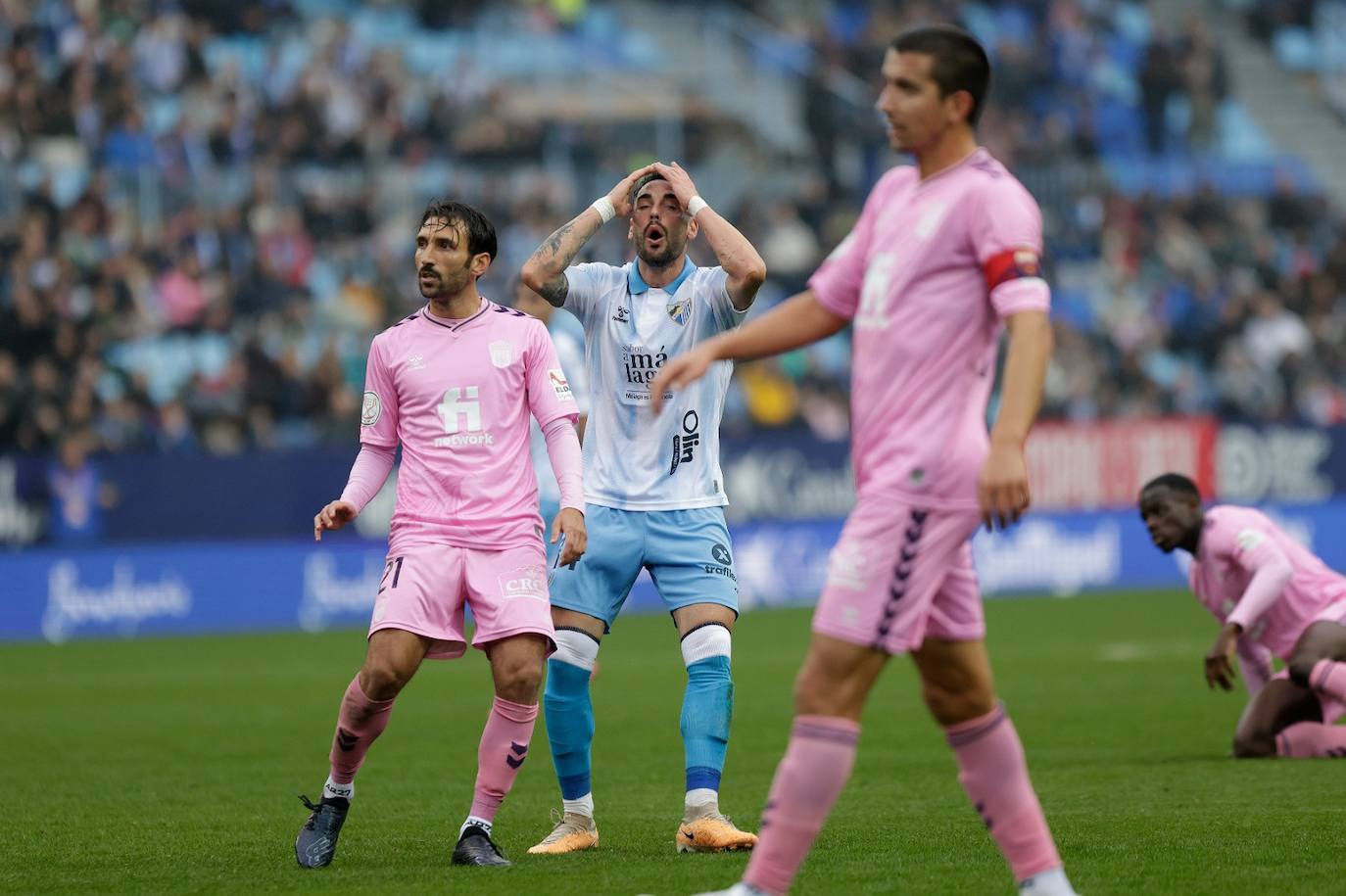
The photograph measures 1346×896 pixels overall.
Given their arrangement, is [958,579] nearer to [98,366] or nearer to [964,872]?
[964,872]

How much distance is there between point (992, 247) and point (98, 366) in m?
17.4

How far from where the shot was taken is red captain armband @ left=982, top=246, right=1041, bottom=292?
5352 millimetres

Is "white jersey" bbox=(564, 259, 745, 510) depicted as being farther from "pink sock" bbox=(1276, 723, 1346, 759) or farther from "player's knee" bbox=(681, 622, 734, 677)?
"pink sock" bbox=(1276, 723, 1346, 759)

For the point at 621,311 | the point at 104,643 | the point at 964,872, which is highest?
the point at 621,311

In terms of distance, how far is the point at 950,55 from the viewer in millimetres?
5531

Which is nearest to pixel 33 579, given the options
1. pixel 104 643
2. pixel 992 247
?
pixel 104 643

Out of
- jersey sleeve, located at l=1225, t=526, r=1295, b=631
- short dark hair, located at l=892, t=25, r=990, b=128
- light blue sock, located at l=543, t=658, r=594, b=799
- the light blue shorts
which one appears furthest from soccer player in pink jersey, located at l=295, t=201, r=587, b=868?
jersey sleeve, located at l=1225, t=526, r=1295, b=631

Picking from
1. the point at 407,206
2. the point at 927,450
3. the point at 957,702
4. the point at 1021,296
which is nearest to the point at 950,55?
the point at 1021,296

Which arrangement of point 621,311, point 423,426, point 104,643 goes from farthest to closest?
point 104,643 → point 621,311 → point 423,426

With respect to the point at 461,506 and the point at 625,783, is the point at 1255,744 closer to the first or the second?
the point at 625,783

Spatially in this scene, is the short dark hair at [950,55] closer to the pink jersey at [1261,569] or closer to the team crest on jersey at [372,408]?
the team crest on jersey at [372,408]

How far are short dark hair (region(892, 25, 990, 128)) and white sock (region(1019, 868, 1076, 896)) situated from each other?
2130 mm

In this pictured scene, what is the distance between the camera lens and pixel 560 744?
7.88m

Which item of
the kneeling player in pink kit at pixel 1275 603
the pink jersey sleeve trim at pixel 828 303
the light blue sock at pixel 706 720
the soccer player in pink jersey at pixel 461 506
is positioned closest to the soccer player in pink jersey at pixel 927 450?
the pink jersey sleeve trim at pixel 828 303
